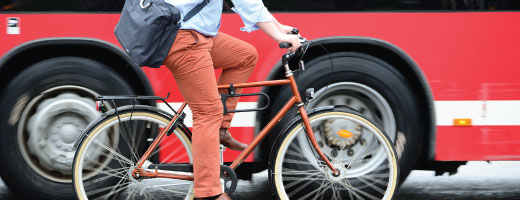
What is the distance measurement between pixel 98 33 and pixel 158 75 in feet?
1.52

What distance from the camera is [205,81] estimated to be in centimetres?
387

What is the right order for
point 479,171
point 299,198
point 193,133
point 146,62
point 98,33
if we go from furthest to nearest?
point 479,171 < point 98,33 < point 299,198 < point 193,133 < point 146,62

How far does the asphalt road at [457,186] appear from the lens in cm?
542

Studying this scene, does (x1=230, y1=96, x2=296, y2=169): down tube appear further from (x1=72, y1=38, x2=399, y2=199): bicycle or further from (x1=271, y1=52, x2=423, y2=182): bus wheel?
(x1=271, y1=52, x2=423, y2=182): bus wheel

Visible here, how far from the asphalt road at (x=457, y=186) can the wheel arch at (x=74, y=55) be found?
106 cm

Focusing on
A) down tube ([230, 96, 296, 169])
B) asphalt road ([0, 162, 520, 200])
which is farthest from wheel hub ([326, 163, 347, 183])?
asphalt road ([0, 162, 520, 200])

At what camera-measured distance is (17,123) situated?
4.75 metres

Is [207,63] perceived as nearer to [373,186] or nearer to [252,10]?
[252,10]

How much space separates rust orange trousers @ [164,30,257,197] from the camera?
3.83m

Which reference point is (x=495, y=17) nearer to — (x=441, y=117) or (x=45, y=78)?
(x=441, y=117)

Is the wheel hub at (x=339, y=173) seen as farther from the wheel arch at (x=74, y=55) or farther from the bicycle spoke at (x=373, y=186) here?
the wheel arch at (x=74, y=55)

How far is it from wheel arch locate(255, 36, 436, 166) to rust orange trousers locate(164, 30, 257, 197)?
1.82 ft

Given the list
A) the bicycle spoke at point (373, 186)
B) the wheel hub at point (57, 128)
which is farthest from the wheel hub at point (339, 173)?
the wheel hub at point (57, 128)

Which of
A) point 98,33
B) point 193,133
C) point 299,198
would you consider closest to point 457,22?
point 299,198
